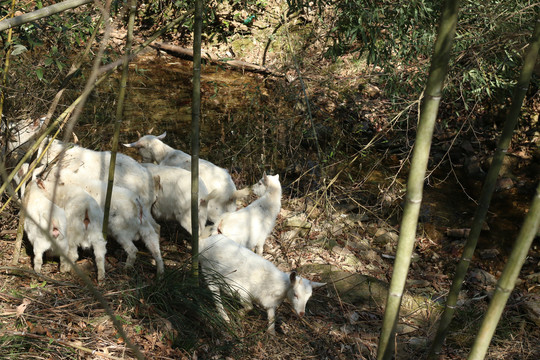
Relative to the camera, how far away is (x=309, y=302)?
572 cm

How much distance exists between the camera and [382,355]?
2.67 meters

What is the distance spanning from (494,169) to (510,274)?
0.87m

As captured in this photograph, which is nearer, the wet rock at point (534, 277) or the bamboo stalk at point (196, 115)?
the bamboo stalk at point (196, 115)

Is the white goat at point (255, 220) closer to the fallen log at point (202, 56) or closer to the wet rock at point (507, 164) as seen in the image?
the wet rock at point (507, 164)

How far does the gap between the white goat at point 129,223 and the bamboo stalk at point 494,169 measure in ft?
9.71

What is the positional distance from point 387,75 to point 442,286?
122 inches

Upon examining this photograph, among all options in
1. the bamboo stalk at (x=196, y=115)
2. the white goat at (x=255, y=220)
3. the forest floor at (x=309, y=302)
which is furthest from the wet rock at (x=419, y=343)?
the bamboo stalk at (x=196, y=115)

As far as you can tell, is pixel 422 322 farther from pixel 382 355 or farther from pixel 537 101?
pixel 537 101

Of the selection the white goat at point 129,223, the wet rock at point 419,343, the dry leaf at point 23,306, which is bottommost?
the wet rock at point 419,343

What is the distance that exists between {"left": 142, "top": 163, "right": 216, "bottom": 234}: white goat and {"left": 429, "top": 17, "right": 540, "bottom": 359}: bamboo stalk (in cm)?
347

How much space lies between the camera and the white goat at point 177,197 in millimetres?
6199

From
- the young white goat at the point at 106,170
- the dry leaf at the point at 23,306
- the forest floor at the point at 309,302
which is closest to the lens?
the dry leaf at the point at 23,306

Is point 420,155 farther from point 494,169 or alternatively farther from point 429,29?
point 429,29

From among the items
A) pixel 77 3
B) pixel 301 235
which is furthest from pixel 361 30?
pixel 77 3
